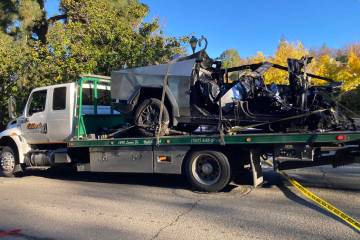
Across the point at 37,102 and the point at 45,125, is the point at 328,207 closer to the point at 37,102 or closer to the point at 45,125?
the point at 45,125

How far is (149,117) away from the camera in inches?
381

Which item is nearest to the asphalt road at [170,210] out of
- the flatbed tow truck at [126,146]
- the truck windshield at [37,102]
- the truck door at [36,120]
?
the flatbed tow truck at [126,146]

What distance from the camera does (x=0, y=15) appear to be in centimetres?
2516

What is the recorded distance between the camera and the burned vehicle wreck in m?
8.33

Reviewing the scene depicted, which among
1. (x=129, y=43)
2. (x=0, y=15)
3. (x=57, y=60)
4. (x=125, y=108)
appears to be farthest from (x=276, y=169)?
(x=0, y=15)

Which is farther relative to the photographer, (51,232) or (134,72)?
(134,72)

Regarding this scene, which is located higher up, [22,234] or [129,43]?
[129,43]

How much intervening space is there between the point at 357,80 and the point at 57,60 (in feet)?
75.8

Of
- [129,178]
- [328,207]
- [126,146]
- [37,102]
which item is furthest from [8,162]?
[328,207]

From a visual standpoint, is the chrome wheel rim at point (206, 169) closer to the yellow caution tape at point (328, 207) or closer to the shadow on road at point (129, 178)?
the shadow on road at point (129, 178)

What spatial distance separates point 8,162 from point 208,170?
6.13 metres

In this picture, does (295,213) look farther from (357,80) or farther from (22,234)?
(357,80)

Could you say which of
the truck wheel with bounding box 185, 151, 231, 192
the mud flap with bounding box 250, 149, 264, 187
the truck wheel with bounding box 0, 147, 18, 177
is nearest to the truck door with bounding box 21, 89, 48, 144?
the truck wheel with bounding box 0, 147, 18, 177

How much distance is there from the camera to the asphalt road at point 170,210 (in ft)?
19.8
